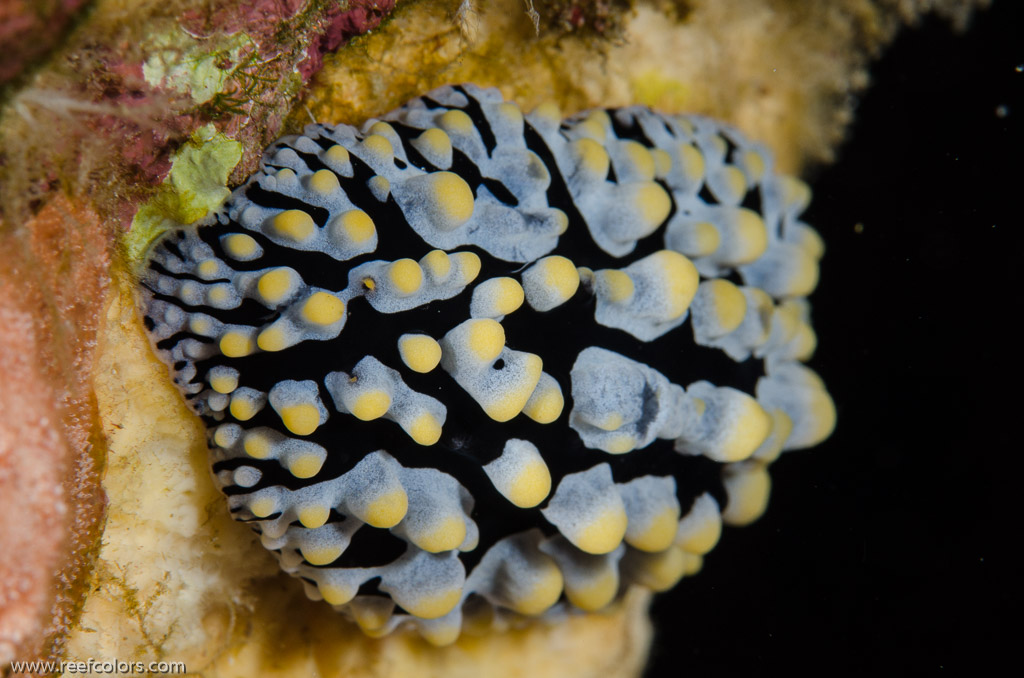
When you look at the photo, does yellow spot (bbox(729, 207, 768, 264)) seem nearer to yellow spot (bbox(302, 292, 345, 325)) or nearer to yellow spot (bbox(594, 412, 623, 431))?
yellow spot (bbox(594, 412, 623, 431))

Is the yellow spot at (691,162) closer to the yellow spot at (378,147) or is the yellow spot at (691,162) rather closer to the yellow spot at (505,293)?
the yellow spot at (505,293)

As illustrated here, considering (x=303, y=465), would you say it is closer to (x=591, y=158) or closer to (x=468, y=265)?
(x=468, y=265)

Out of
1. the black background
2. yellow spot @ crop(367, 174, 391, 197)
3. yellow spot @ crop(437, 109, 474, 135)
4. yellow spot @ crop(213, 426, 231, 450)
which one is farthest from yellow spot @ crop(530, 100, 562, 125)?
the black background

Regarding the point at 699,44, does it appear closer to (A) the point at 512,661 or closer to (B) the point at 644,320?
(B) the point at 644,320

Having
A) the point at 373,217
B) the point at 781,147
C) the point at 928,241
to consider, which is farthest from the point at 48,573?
the point at 928,241

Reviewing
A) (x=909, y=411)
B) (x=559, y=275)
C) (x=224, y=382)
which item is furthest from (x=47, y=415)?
(x=909, y=411)

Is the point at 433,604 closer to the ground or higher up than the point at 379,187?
closer to the ground
